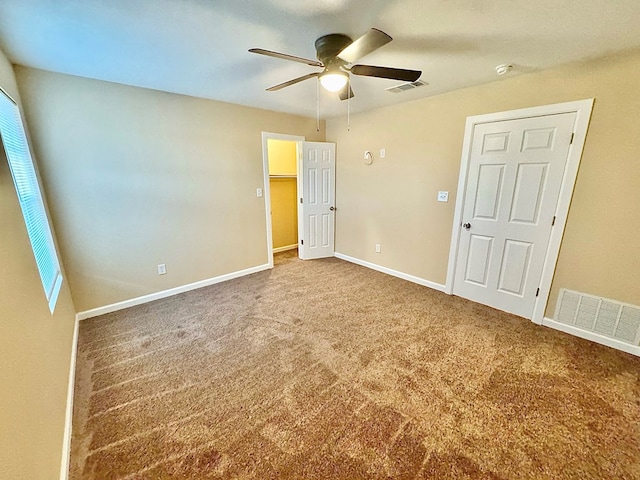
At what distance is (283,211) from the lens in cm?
506

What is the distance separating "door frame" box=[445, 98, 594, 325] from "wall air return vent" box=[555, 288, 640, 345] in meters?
0.15

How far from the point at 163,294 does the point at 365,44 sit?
3.28 m

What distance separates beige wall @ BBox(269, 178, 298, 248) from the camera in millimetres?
4926

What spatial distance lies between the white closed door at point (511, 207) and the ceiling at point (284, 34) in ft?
1.83

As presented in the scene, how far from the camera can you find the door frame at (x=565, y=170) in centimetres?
217

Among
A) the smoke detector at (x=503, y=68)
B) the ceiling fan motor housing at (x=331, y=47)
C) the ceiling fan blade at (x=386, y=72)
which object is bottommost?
the ceiling fan blade at (x=386, y=72)

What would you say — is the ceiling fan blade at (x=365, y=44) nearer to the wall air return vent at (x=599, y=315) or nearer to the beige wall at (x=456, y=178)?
the beige wall at (x=456, y=178)

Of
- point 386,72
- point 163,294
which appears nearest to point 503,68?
point 386,72

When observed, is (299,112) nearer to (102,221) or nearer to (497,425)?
(102,221)

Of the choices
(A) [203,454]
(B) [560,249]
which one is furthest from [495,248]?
(A) [203,454]

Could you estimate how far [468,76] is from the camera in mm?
2438

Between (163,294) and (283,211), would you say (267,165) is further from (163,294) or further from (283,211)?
(163,294)

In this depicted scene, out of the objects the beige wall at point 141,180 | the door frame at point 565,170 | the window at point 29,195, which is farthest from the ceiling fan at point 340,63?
the beige wall at point 141,180

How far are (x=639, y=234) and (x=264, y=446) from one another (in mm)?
3113
